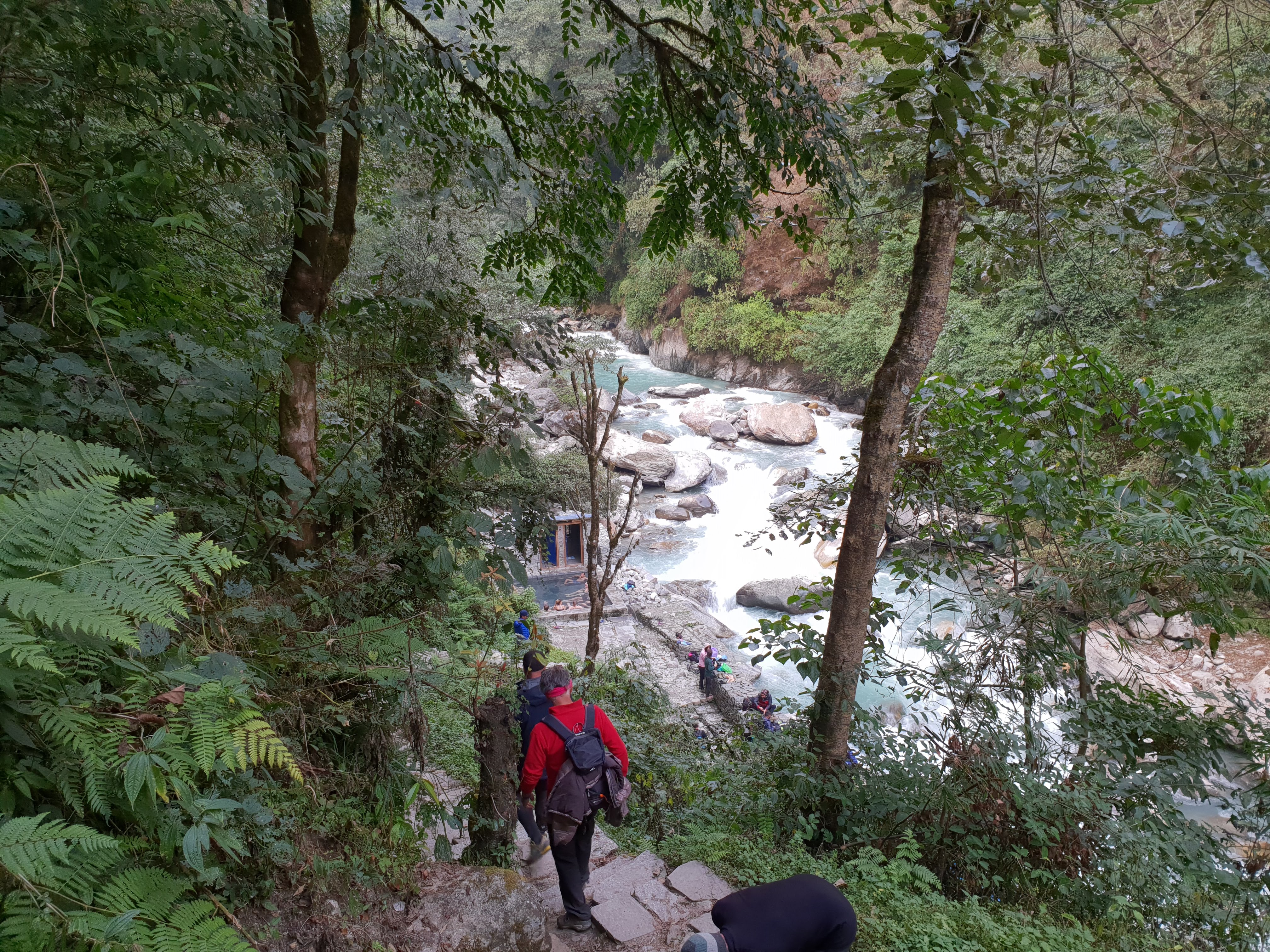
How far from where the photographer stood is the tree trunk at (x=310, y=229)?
2965 millimetres

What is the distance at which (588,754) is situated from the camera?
9.80 ft

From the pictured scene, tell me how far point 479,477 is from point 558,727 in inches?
50.2

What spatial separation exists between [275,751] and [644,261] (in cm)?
2954

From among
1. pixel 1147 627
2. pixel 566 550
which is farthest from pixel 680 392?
pixel 1147 627

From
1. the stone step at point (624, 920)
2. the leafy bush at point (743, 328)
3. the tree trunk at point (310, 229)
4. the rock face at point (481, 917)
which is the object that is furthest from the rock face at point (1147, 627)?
the leafy bush at point (743, 328)

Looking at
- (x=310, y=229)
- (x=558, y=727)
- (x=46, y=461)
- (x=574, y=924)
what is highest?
(x=310, y=229)

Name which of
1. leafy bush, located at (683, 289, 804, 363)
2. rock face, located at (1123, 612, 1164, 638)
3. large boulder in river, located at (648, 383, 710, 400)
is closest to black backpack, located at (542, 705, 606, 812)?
rock face, located at (1123, 612, 1164, 638)

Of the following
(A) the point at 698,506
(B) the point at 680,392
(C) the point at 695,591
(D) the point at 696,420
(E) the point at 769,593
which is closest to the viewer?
(E) the point at 769,593

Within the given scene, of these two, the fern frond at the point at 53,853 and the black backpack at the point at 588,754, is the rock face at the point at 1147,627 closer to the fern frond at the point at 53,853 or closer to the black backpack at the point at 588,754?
the black backpack at the point at 588,754

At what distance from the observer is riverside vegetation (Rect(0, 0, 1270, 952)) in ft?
5.48

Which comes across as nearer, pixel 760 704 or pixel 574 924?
pixel 574 924

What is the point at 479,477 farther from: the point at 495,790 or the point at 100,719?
the point at 100,719

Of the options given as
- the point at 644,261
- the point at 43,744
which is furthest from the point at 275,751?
the point at 644,261

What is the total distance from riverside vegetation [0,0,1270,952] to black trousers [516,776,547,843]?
28 centimetres
